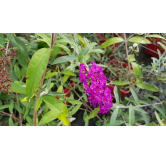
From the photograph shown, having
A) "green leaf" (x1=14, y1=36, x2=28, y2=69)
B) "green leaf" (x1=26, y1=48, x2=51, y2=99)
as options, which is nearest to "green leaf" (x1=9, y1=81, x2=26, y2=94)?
"green leaf" (x1=14, y1=36, x2=28, y2=69)

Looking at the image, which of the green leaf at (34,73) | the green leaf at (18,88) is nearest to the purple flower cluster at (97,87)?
the green leaf at (34,73)

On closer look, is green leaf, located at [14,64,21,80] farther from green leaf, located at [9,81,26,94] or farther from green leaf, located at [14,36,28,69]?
green leaf, located at [9,81,26,94]

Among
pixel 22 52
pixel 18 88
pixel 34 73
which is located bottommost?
pixel 18 88

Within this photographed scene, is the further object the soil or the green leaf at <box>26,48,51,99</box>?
the soil

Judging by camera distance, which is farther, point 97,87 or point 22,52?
point 22,52

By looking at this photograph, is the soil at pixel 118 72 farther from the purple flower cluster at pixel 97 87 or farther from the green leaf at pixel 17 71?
the green leaf at pixel 17 71

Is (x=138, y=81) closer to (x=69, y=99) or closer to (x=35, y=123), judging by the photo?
(x=69, y=99)

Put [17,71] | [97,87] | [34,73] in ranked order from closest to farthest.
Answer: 1. [34,73]
2. [97,87]
3. [17,71]

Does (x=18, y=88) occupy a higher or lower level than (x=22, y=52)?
lower

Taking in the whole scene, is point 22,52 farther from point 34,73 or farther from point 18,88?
point 34,73

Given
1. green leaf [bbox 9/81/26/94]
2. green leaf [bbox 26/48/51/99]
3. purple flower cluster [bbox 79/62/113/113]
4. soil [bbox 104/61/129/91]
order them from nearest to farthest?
green leaf [bbox 26/48/51/99] < purple flower cluster [bbox 79/62/113/113] < green leaf [bbox 9/81/26/94] < soil [bbox 104/61/129/91]

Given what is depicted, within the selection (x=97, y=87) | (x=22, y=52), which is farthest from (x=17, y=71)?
(x=97, y=87)

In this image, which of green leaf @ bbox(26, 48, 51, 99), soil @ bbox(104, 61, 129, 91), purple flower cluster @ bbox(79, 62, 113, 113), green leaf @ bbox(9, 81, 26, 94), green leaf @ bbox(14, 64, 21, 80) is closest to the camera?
green leaf @ bbox(26, 48, 51, 99)
